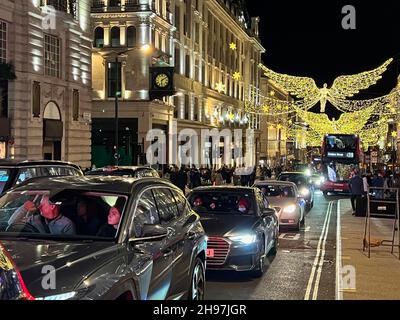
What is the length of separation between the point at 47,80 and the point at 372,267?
20633 mm

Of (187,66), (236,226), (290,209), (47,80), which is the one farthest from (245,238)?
(187,66)

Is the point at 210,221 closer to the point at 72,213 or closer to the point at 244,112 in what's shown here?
the point at 72,213

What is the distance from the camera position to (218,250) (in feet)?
33.1

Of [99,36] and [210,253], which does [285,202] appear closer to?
[210,253]

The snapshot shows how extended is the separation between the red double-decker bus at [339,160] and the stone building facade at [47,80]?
15.1 meters

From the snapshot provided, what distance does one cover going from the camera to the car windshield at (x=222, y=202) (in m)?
11.6

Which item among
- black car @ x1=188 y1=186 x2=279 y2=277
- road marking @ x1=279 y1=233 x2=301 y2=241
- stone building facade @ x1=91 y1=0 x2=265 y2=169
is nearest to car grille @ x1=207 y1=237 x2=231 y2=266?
black car @ x1=188 y1=186 x2=279 y2=277

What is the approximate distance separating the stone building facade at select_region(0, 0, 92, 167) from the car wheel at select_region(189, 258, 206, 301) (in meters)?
19.4

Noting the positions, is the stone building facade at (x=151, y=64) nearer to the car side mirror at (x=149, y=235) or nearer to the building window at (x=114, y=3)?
the building window at (x=114, y=3)

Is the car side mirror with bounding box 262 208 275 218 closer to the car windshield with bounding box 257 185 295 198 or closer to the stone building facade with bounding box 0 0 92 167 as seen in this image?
the car windshield with bounding box 257 185 295 198

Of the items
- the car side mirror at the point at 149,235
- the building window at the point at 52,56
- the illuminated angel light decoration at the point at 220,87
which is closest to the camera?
the car side mirror at the point at 149,235

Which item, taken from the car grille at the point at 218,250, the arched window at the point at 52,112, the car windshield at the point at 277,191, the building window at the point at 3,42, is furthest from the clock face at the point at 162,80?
the car grille at the point at 218,250

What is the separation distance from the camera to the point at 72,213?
6.19 m

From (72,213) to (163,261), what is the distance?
104 cm
